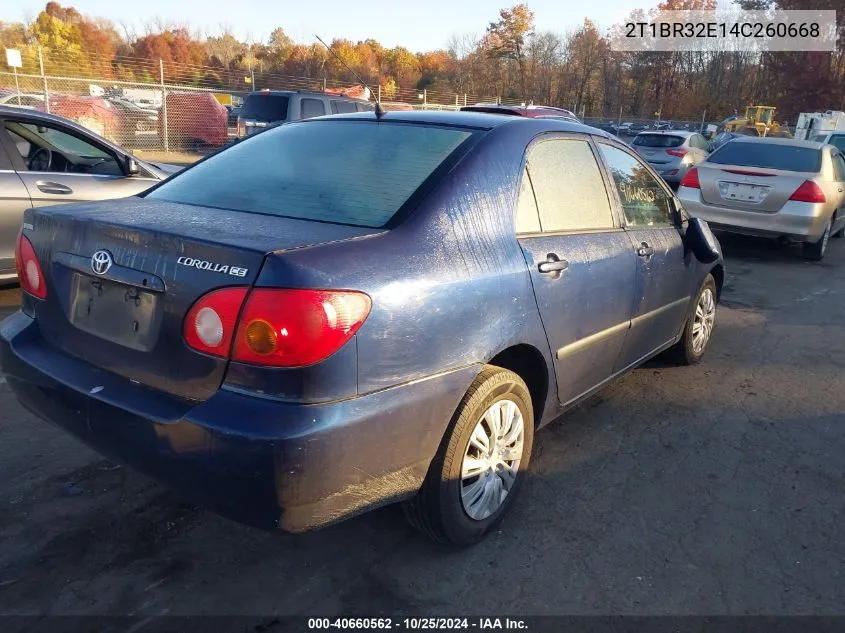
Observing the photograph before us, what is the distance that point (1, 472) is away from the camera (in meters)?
3.12

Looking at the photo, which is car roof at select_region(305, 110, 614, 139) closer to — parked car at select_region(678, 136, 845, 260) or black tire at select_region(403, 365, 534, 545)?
black tire at select_region(403, 365, 534, 545)

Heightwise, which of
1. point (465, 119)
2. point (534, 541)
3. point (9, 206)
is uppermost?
point (465, 119)

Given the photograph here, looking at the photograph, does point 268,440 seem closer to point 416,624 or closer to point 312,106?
point 416,624

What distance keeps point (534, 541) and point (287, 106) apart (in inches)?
503

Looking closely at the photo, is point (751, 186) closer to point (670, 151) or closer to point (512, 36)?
point (670, 151)

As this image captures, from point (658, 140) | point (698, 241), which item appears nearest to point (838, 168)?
point (698, 241)

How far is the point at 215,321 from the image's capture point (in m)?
2.06

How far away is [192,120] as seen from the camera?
1836cm

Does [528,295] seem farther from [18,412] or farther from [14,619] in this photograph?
[18,412]

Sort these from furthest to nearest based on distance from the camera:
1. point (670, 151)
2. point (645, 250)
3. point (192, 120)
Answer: point (192, 120), point (670, 151), point (645, 250)

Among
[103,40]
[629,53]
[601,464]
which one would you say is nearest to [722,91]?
[629,53]

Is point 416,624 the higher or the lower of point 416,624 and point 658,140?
the lower

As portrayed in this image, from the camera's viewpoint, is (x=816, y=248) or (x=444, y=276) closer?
(x=444, y=276)

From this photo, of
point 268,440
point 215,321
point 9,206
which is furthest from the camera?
point 9,206
